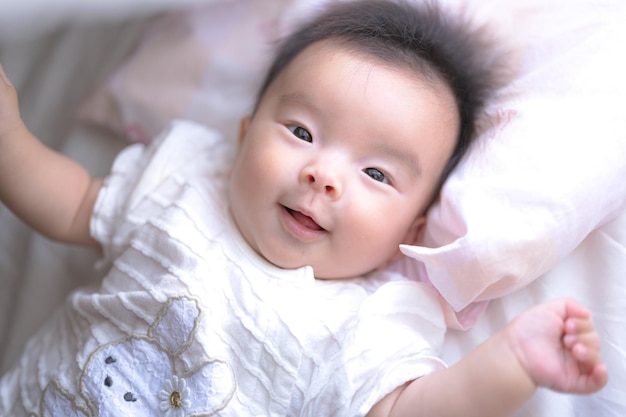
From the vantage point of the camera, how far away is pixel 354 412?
0.93 metres

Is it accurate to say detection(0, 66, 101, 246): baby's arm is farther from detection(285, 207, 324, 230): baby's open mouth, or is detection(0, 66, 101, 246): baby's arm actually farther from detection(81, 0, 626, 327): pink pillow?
detection(81, 0, 626, 327): pink pillow

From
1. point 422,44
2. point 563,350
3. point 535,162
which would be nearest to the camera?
point 563,350

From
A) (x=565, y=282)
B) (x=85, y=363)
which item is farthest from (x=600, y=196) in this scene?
(x=85, y=363)

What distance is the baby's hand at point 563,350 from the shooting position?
31.8 inches

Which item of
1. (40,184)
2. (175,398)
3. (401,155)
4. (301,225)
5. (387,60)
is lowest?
(175,398)

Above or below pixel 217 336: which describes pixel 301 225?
above

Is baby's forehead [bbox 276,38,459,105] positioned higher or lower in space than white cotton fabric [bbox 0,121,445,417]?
higher

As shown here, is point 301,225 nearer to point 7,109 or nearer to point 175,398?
point 175,398

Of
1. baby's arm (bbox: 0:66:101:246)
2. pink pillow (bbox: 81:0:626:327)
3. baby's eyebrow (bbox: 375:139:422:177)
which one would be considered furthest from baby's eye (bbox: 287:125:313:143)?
baby's arm (bbox: 0:66:101:246)

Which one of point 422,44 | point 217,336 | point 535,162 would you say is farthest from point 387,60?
point 217,336

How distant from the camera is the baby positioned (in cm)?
99

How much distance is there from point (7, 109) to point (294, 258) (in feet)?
1.64

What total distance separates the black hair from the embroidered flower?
50cm

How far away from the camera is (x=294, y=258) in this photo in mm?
1041
